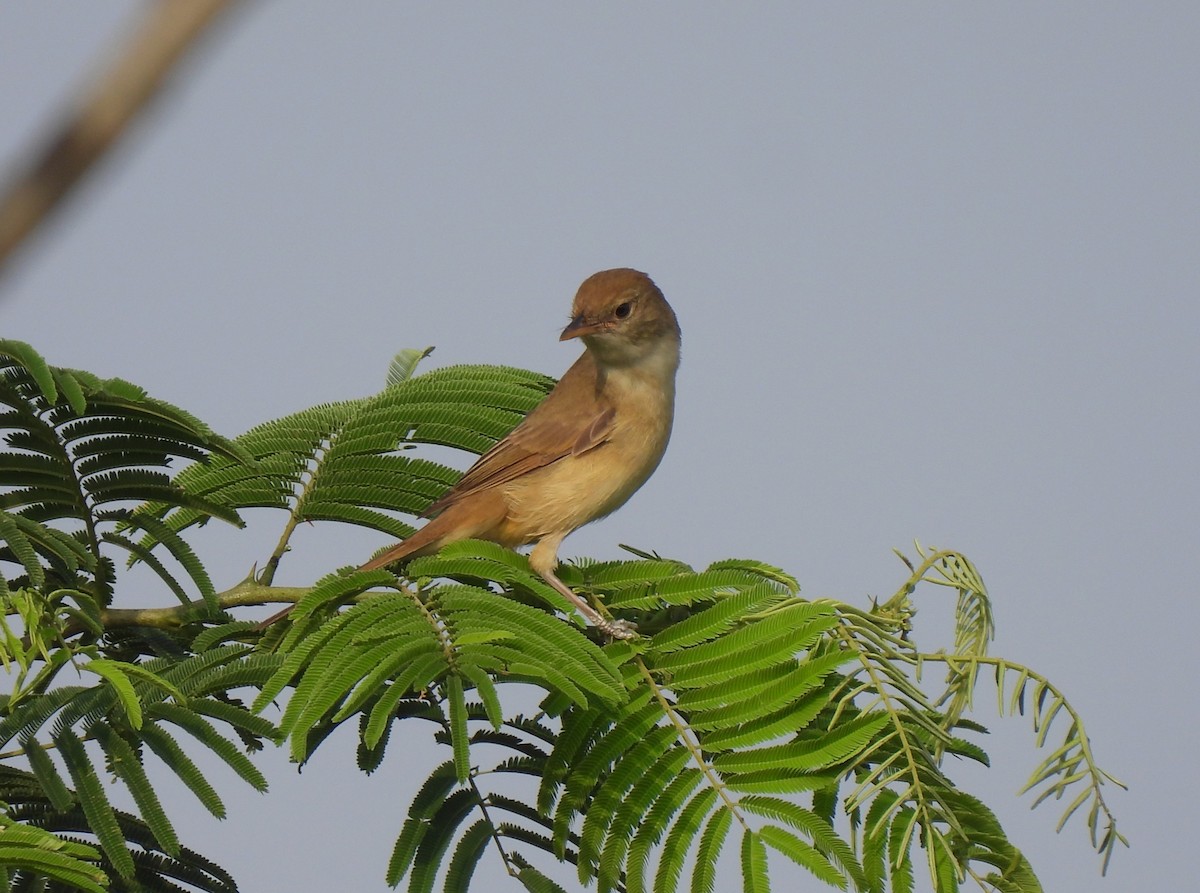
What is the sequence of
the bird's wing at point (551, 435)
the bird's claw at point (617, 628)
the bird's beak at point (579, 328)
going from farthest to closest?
1. the bird's beak at point (579, 328)
2. the bird's wing at point (551, 435)
3. the bird's claw at point (617, 628)

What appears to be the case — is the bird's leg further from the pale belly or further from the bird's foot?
the pale belly

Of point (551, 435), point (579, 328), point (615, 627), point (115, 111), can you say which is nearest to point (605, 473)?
point (551, 435)

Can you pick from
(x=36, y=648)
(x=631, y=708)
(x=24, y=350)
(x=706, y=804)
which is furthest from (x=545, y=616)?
(x=24, y=350)

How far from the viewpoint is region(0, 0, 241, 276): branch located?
612 mm

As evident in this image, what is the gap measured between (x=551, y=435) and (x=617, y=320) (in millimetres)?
837

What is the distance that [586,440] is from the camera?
5.59 meters

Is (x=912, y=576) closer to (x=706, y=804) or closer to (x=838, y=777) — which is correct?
(x=838, y=777)

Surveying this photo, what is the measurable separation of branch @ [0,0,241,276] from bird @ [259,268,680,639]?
153 inches

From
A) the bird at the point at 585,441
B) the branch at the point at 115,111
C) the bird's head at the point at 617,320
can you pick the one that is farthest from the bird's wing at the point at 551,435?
the branch at the point at 115,111

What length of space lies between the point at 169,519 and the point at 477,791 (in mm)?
1387

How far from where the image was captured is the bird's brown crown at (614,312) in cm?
603

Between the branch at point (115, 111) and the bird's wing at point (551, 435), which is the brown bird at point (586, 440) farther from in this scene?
the branch at point (115, 111)

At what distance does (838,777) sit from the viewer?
3223 millimetres

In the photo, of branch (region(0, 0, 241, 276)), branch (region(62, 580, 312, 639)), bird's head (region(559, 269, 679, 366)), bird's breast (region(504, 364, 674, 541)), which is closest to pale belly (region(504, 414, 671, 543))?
bird's breast (region(504, 364, 674, 541))
